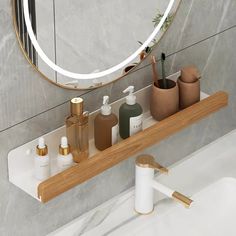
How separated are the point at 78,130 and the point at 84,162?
0.09 meters

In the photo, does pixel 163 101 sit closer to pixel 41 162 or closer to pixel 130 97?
pixel 130 97

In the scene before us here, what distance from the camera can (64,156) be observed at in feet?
6.30

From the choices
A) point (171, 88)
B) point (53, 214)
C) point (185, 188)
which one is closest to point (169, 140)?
point (185, 188)

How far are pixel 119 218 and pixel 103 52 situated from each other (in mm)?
547

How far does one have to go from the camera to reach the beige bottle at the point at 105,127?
200 cm

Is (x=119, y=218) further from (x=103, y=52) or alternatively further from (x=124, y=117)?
(x=103, y=52)

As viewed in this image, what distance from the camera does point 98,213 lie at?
223cm

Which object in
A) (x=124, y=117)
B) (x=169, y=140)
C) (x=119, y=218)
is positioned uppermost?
(x=124, y=117)

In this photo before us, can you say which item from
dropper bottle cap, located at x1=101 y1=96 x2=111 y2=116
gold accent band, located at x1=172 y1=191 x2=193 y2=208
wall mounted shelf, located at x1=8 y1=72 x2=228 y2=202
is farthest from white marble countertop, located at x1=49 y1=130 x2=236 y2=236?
dropper bottle cap, located at x1=101 y1=96 x2=111 y2=116

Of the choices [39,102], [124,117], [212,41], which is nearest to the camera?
[39,102]

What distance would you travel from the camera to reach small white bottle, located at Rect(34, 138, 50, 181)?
6.19ft

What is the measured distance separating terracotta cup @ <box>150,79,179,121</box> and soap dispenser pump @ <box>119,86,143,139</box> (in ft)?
0.33

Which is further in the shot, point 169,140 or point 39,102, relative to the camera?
point 169,140

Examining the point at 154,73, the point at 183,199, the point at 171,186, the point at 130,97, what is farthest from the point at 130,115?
the point at 171,186
